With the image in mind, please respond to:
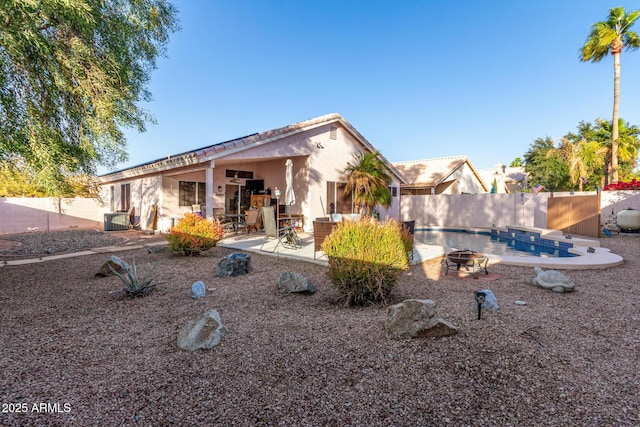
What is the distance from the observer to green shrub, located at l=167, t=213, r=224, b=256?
7.46 m

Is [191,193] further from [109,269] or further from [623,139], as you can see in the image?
[623,139]

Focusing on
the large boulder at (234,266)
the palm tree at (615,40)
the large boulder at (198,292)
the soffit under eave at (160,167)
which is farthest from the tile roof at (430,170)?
the large boulder at (198,292)

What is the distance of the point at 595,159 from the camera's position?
871 inches

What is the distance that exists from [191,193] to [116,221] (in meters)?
3.71

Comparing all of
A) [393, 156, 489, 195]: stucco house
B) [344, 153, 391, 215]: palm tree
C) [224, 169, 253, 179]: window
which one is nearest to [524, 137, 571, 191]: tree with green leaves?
[393, 156, 489, 195]: stucco house

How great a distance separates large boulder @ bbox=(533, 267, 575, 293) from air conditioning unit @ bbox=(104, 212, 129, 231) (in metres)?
15.1

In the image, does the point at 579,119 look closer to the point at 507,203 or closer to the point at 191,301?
the point at 507,203

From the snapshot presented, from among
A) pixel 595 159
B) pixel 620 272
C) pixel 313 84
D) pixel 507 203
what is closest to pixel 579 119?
pixel 595 159

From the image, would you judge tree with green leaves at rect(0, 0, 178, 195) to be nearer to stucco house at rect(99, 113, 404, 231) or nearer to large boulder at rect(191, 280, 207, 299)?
large boulder at rect(191, 280, 207, 299)

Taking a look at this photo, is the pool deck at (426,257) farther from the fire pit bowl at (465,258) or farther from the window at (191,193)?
the window at (191,193)

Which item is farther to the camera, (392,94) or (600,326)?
(392,94)

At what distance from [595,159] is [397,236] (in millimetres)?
25751

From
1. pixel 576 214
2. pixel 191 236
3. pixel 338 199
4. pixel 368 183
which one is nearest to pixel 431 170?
pixel 576 214

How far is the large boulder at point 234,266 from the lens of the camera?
233 inches
